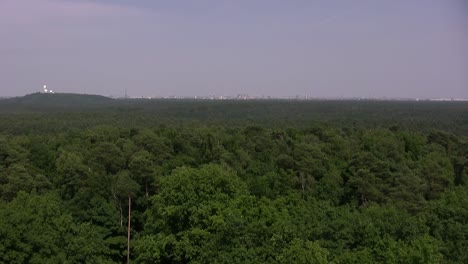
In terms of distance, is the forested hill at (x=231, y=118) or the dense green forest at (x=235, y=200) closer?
the dense green forest at (x=235, y=200)

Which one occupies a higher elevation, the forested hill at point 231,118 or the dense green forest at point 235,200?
the dense green forest at point 235,200

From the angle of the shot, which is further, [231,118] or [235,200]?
[231,118]

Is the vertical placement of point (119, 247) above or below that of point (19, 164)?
below

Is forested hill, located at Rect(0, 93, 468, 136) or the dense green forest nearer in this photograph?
the dense green forest

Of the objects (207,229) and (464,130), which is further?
(464,130)

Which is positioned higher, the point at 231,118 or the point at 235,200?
the point at 235,200

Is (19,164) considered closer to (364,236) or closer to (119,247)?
(119,247)

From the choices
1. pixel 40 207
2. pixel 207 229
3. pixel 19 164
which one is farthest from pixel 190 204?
pixel 19 164

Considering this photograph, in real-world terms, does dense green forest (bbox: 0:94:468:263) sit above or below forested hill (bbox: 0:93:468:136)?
above
